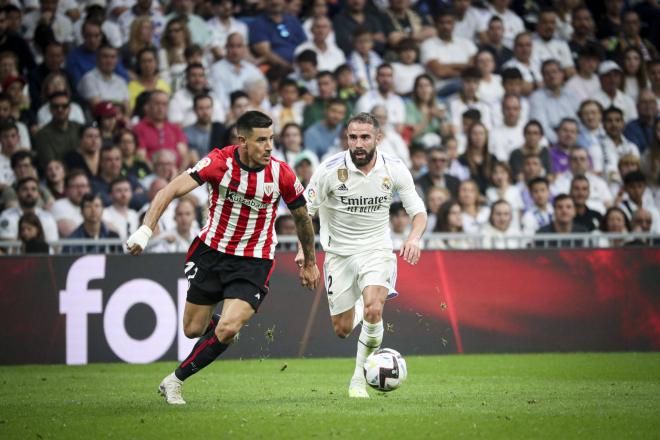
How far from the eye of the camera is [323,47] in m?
19.2

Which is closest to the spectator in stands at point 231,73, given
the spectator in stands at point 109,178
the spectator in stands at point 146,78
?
the spectator in stands at point 146,78

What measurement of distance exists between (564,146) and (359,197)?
9451mm

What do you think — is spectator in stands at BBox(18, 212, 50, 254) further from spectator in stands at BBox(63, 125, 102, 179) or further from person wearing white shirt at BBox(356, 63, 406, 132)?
person wearing white shirt at BBox(356, 63, 406, 132)

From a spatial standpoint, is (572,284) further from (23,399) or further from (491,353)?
(23,399)

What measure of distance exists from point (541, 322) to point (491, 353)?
2.72ft

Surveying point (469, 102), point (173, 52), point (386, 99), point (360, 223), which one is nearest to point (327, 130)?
point (386, 99)

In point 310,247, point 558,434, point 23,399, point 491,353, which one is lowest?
point 491,353

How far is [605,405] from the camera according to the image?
959 cm

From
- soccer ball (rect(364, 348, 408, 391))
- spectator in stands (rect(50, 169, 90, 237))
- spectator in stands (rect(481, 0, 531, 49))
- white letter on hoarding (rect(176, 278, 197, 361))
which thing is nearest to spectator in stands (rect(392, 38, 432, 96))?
spectator in stands (rect(481, 0, 531, 49))

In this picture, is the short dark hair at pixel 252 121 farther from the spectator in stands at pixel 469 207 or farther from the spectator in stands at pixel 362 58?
the spectator in stands at pixel 362 58

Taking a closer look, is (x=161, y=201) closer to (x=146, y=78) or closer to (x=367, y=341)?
(x=367, y=341)

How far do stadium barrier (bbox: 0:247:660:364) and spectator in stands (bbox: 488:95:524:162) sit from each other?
368 cm

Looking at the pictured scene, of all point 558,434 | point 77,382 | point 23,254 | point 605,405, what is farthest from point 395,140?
point 558,434

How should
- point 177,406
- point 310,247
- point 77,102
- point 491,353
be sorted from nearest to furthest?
point 177,406 < point 310,247 < point 491,353 < point 77,102
